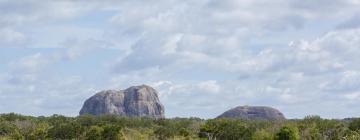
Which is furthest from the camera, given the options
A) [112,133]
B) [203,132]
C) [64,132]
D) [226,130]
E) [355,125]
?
[203,132]

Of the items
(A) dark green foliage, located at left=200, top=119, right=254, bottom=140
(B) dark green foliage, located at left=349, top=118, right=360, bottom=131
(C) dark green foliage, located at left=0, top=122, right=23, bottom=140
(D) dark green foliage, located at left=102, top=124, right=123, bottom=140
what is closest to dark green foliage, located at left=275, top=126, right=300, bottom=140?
(A) dark green foliage, located at left=200, top=119, right=254, bottom=140

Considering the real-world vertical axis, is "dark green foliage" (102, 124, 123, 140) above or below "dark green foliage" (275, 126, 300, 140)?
above

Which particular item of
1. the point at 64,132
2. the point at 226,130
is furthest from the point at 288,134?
the point at 64,132

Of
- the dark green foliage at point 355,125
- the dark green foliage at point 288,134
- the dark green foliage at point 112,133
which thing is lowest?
the dark green foliage at point 288,134

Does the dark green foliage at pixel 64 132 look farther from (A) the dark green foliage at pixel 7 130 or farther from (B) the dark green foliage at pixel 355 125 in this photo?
(B) the dark green foliage at pixel 355 125

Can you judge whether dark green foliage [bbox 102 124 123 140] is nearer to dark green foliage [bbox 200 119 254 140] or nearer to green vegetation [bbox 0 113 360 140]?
green vegetation [bbox 0 113 360 140]

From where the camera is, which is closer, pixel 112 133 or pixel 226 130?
pixel 112 133

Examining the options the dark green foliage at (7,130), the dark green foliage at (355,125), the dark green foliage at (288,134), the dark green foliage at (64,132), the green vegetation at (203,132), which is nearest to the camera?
the dark green foliage at (288,134)

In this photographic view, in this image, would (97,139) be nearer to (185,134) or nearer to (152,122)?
(185,134)

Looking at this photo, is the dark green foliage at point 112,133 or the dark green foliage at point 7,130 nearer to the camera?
the dark green foliage at point 112,133

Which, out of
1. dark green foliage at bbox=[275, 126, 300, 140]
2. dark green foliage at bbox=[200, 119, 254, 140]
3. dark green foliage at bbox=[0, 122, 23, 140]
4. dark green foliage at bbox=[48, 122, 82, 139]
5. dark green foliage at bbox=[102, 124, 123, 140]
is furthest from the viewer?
dark green foliage at bbox=[0, 122, 23, 140]

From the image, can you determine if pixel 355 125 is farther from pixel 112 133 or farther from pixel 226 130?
pixel 112 133

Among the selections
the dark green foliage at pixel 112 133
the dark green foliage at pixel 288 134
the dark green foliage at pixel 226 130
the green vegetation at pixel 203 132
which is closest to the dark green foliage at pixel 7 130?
the green vegetation at pixel 203 132

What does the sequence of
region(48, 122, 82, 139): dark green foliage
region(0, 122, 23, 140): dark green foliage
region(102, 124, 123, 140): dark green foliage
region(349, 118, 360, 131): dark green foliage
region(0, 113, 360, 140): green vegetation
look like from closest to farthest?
1. region(0, 113, 360, 140): green vegetation
2. region(102, 124, 123, 140): dark green foliage
3. region(349, 118, 360, 131): dark green foliage
4. region(48, 122, 82, 139): dark green foliage
5. region(0, 122, 23, 140): dark green foliage
